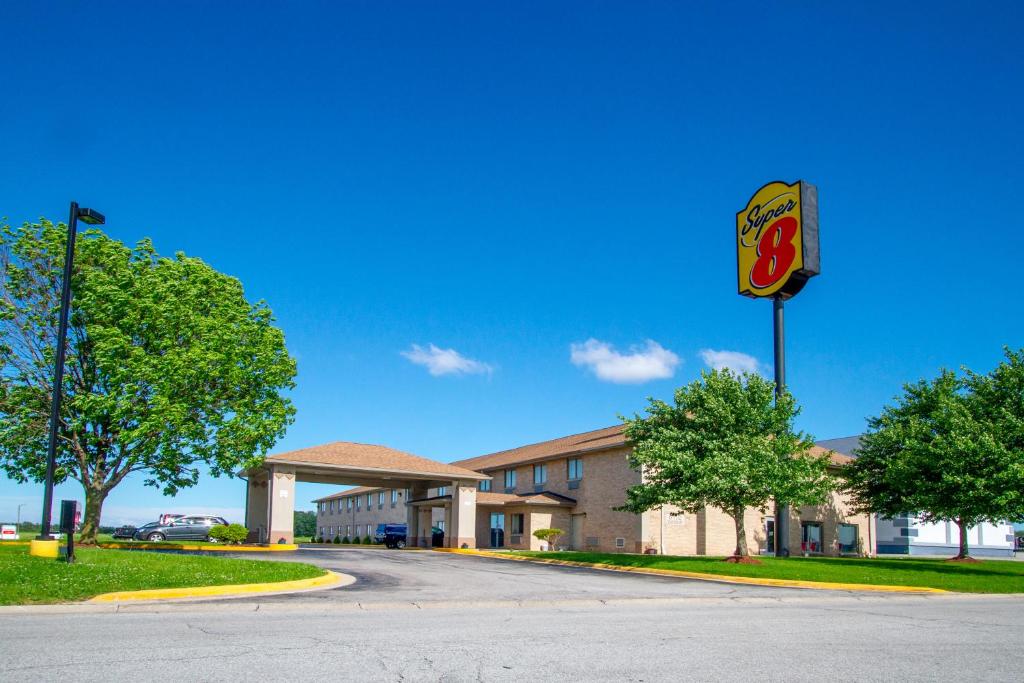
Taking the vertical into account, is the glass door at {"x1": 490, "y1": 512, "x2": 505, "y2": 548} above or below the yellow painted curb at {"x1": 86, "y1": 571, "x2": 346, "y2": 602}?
below

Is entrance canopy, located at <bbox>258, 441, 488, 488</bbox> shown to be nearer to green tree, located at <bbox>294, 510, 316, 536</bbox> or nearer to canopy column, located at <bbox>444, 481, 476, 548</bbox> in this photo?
canopy column, located at <bbox>444, 481, 476, 548</bbox>

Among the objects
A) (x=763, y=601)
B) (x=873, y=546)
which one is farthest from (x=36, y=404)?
(x=873, y=546)

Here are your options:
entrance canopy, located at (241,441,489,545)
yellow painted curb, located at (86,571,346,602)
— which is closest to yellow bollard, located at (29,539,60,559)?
yellow painted curb, located at (86,571,346,602)

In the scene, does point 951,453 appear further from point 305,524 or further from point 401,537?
point 305,524

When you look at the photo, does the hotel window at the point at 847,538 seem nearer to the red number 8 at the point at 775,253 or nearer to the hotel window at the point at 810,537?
the hotel window at the point at 810,537

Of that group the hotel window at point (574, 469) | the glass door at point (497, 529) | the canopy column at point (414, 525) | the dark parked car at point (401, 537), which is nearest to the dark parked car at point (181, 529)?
the dark parked car at point (401, 537)

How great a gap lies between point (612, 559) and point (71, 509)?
2045 cm

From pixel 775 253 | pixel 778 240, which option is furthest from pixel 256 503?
pixel 778 240

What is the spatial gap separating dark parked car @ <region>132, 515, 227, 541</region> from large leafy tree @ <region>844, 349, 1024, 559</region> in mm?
32439

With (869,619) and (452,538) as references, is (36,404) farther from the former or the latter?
(869,619)

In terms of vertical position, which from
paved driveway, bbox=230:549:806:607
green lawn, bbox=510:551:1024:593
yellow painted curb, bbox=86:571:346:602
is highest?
yellow painted curb, bbox=86:571:346:602

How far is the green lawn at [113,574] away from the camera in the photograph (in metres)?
13.9

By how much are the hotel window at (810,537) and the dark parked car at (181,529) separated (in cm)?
3119

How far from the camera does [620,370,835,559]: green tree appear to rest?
29.9 m
